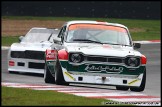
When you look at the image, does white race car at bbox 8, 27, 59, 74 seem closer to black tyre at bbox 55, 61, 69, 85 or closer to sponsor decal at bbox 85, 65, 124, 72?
black tyre at bbox 55, 61, 69, 85

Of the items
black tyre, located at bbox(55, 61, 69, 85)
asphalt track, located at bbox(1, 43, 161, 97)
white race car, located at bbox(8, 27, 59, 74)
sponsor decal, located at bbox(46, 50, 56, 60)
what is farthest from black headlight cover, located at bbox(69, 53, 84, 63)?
white race car, located at bbox(8, 27, 59, 74)

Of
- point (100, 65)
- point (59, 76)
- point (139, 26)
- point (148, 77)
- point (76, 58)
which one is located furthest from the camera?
point (139, 26)

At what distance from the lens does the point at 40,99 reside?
1005 centimetres

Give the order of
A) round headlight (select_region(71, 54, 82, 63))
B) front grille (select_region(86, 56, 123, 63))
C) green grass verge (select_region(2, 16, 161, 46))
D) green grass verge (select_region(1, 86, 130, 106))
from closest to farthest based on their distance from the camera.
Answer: green grass verge (select_region(1, 86, 130, 106))
round headlight (select_region(71, 54, 82, 63))
front grille (select_region(86, 56, 123, 63))
green grass verge (select_region(2, 16, 161, 46))

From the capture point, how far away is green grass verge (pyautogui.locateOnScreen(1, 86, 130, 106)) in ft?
31.2

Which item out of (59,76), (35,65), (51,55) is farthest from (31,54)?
(59,76)

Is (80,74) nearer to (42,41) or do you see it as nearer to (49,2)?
(42,41)

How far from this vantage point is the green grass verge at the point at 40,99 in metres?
9.52

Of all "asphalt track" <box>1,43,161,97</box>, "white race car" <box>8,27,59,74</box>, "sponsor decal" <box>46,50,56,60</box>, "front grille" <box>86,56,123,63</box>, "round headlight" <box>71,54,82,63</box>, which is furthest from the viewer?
"white race car" <box>8,27,59,74</box>

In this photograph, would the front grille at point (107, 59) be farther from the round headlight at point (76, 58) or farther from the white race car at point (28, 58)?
the white race car at point (28, 58)

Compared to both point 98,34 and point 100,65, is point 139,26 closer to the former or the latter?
point 98,34

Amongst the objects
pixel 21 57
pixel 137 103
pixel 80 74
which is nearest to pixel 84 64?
pixel 80 74

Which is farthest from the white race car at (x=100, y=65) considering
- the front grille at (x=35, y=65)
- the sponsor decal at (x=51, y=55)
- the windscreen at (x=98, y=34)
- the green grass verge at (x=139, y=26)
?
the green grass verge at (x=139, y=26)

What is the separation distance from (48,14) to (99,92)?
31954mm
